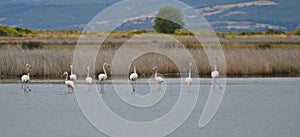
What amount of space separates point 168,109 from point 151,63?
989 cm

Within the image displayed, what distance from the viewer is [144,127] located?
1595cm

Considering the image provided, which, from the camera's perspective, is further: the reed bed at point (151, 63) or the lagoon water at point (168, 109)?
the reed bed at point (151, 63)

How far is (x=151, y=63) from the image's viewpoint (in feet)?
92.9

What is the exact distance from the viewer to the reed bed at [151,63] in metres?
27.7

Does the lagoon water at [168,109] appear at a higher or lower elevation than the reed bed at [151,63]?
lower

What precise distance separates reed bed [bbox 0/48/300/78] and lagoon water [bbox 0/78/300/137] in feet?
9.11

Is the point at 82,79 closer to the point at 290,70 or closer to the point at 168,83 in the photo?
the point at 168,83

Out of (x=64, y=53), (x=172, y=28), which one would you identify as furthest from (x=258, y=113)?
(x=172, y=28)

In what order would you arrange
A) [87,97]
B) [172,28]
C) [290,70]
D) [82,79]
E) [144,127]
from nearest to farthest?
1. [144,127]
2. [87,97]
3. [82,79]
4. [290,70]
5. [172,28]

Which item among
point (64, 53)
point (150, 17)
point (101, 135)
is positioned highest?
point (150, 17)

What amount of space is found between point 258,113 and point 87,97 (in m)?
5.43

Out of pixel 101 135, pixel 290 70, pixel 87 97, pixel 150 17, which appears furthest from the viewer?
pixel 150 17

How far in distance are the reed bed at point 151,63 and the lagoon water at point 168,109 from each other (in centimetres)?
278

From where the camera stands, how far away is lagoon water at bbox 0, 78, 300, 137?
15.3 meters
